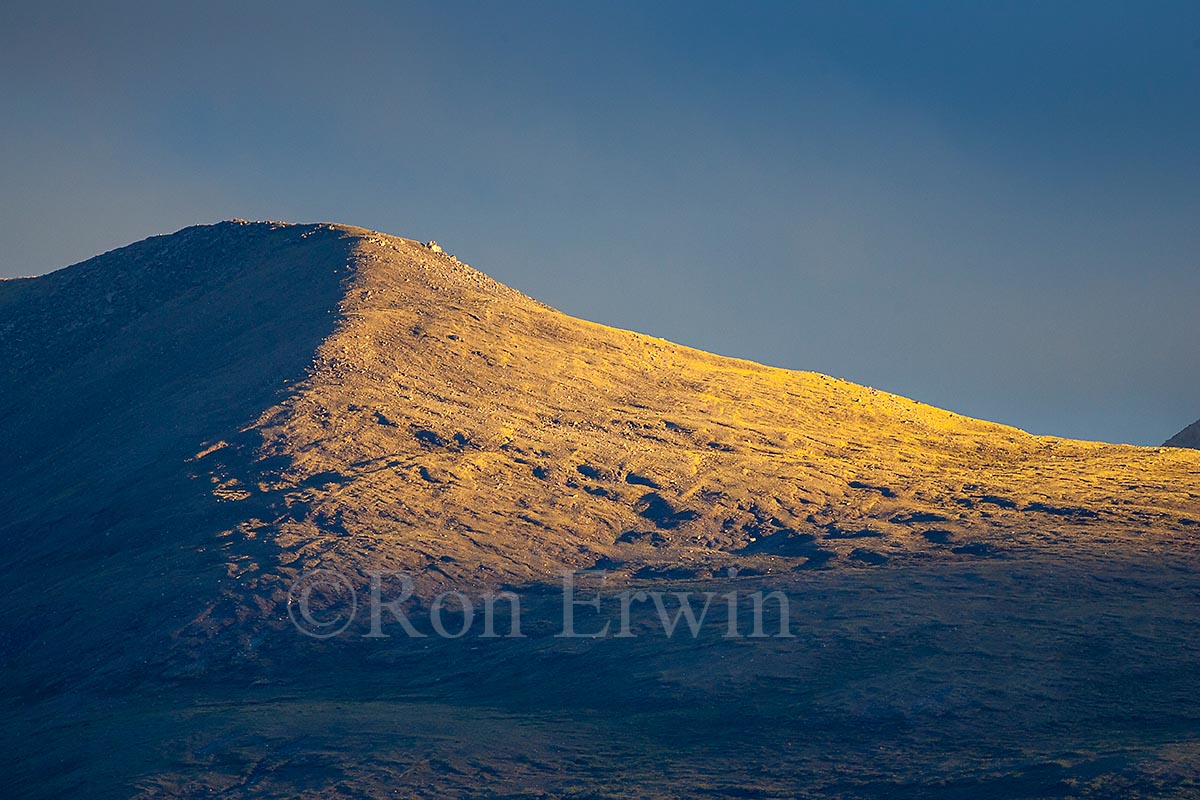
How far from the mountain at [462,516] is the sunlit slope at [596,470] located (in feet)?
0.68

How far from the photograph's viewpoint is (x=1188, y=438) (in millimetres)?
105625

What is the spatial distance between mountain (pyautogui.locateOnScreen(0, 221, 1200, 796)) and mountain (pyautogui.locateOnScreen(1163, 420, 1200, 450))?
108ft

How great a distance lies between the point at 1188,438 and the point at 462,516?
253 feet

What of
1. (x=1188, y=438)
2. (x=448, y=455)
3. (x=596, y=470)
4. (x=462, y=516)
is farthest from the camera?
(x=1188, y=438)

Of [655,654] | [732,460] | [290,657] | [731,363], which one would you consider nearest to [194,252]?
[731,363]

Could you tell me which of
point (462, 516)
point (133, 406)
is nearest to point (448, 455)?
point (462, 516)

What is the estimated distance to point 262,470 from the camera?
177 feet

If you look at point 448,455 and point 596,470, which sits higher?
point 448,455

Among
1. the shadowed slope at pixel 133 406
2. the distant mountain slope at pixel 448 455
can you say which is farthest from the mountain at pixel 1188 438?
the shadowed slope at pixel 133 406

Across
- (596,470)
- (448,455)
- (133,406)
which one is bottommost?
(596,470)
